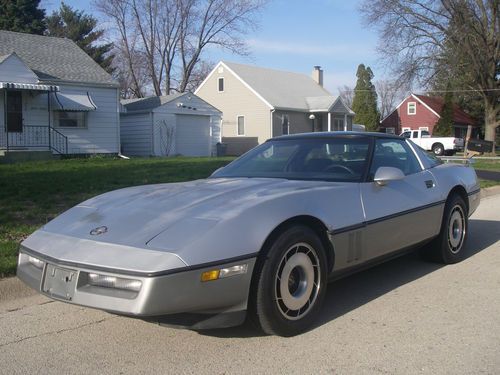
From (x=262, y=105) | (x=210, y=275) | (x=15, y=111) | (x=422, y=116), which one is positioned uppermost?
(x=422, y=116)

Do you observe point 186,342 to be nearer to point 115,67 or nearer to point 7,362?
point 7,362

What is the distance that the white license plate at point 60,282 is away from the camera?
335 centimetres

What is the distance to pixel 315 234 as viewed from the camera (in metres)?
3.97

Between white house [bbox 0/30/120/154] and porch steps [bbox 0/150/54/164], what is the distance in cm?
101

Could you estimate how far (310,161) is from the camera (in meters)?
5.03

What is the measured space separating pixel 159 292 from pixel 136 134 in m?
24.1

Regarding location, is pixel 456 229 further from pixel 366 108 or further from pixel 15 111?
pixel 366 108

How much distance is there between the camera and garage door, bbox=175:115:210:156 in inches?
1055

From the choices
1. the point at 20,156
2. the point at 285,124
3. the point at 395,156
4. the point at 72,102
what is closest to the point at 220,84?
the point at 285,124

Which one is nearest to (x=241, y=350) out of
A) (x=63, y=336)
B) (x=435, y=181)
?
(x=63, y=336)

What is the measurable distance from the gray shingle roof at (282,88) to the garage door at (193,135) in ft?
23.2

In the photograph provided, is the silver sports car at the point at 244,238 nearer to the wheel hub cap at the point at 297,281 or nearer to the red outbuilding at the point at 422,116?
the wheel hub cap at the point at 297,281

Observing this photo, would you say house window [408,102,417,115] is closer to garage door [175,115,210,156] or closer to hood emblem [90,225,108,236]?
garage door [175,115,210,156]

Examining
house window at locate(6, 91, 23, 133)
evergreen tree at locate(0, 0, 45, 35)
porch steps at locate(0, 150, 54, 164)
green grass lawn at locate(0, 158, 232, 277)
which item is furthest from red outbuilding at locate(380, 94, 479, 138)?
green grass lawn at locate(0, 158, 232, 277)
